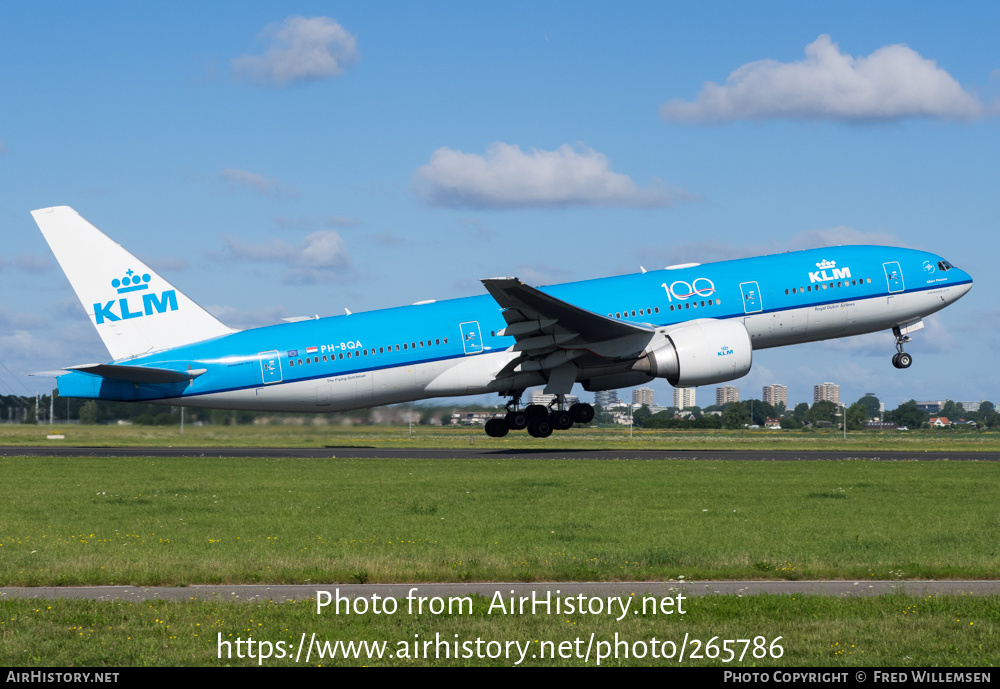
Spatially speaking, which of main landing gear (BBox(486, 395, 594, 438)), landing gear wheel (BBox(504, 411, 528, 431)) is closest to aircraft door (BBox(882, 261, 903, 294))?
main landing gear (BBox(486, 395, 594, 438))

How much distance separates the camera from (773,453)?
42.1 metres

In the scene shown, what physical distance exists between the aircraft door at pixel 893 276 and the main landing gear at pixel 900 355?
2245mm

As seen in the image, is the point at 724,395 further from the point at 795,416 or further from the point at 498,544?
the point at 498,544

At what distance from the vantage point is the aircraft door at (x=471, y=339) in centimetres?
4212

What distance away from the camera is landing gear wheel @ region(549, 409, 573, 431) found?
43.5 m

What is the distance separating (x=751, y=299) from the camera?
41.1 m

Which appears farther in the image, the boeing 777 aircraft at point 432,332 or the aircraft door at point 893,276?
the aircraft door at point 893,276

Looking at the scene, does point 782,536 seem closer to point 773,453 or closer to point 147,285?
point 773,453

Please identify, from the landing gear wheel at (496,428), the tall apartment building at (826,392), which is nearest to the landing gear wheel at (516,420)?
the landing gear wheel at (496,428)

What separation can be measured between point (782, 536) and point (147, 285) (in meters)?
31.2

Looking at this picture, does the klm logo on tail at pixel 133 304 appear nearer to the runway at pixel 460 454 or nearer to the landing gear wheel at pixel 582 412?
the runway at pixel 460 454

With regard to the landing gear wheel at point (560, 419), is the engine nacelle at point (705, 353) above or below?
above

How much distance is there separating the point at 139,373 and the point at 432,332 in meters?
11.7

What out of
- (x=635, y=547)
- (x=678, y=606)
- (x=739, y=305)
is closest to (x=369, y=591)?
(x=678, y=606)
